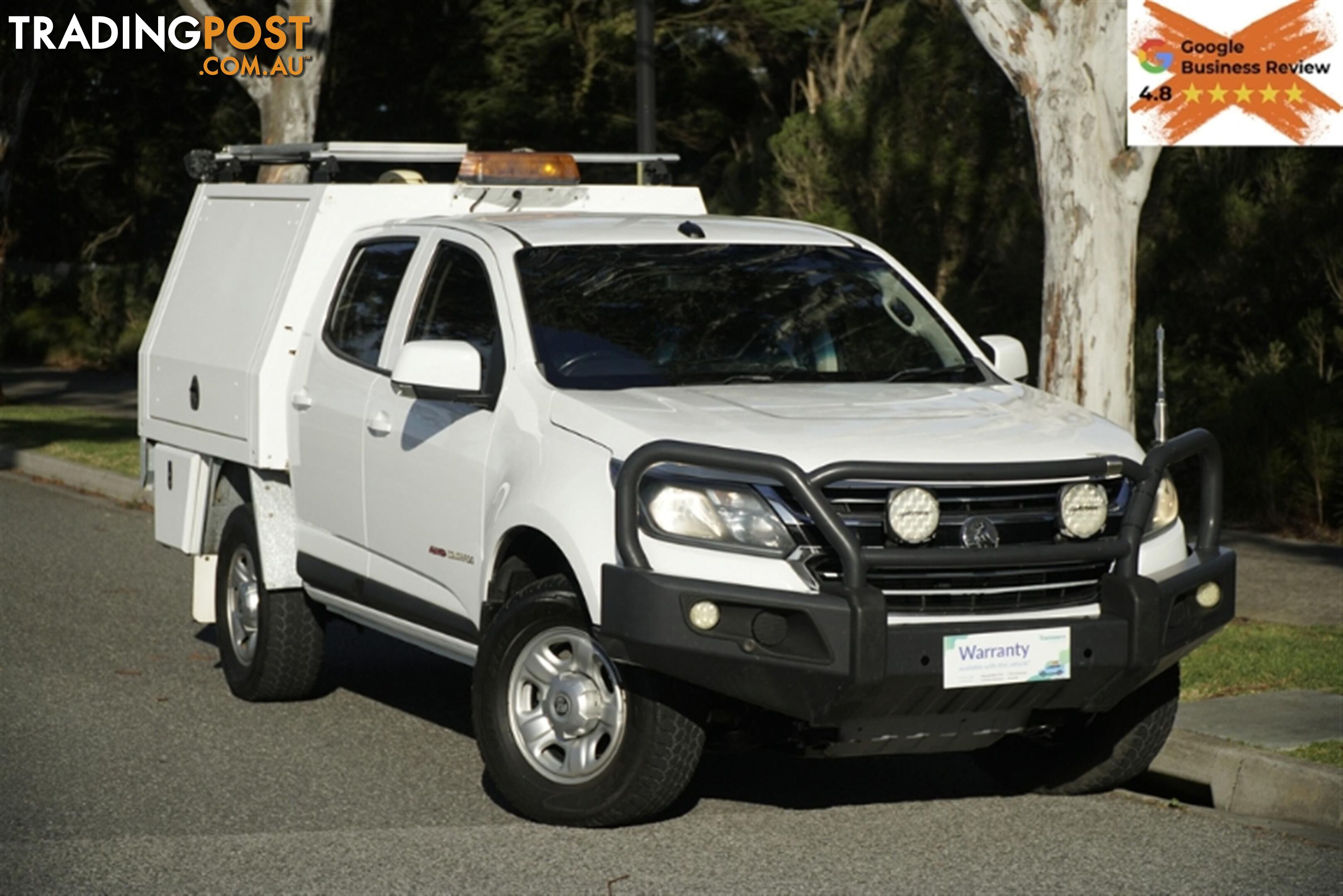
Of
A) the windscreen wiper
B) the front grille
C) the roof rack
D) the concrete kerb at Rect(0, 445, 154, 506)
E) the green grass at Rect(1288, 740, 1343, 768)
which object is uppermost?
the roof rack

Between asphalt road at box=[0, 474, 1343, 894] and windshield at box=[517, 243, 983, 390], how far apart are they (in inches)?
57.9

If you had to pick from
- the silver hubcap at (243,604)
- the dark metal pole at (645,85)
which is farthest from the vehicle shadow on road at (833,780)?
the dark metal pole at (645,85)

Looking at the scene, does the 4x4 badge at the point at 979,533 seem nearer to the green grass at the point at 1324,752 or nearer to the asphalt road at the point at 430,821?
the asphalt road at the point at 430,821

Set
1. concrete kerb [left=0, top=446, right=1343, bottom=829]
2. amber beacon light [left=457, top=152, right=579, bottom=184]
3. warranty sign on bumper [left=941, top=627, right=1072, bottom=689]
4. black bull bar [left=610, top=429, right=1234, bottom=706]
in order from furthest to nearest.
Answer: amber beacon light [left=457, top=152, right=579, bottom=184], concrete kerb [left=0, top=446, right=1343, bottom=829], warranty sign on bumper [left=941, top=627, right=1072, bottom=689], black bull bar [left=610, top=429, right=1234, bottom=706]

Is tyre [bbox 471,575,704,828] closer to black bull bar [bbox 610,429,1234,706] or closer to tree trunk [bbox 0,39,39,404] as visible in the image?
black bull bar [bbox 610,429,1234,706]

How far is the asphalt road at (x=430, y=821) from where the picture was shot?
6.12 meters

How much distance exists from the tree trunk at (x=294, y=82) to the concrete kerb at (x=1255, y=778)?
1127cm

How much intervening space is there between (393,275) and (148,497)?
8.34m

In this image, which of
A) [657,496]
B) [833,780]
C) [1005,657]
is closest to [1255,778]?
[833,780]

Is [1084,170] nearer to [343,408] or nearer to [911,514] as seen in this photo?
[343,408]

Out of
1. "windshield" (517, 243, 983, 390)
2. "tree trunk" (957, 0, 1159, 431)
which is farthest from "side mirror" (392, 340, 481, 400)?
"tree trunk" (957, 0, 1159, 431)

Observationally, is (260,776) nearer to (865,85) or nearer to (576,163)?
(576,163)

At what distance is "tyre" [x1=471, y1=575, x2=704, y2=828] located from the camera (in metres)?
6.35

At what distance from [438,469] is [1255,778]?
2976 mm
